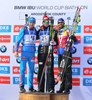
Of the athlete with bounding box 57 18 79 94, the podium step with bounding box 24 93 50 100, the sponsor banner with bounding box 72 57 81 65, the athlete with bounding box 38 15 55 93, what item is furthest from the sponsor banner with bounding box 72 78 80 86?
the podium step with bounding box 24 93 50 100

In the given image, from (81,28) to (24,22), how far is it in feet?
4.11

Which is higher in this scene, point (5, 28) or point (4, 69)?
point (5, 28)

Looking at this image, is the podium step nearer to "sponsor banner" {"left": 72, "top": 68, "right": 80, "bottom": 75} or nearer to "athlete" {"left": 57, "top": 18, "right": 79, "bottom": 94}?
"athlete" {"left": 57, "top": 18, "right": 79, "bottom": 94}

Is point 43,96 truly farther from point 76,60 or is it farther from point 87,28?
point 87,28

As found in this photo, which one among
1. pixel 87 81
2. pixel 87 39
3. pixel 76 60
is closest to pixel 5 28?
pixel 76 60

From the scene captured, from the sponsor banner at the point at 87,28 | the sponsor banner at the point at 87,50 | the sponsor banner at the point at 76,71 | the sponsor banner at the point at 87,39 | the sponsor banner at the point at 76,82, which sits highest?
the sponsor banner at the point at 87,28

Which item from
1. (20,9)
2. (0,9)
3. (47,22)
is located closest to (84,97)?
(47,22)

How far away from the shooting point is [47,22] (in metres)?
3.35

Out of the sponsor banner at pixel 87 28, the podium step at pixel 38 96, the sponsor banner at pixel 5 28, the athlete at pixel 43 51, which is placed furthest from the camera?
the sponsor banner at pixel 5 28

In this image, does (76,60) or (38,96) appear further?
(76,60)

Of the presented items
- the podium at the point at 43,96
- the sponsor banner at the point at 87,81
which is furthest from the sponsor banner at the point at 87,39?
the podium at the point at 43,96

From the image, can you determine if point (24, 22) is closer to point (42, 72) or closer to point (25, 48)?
point (25, 48)

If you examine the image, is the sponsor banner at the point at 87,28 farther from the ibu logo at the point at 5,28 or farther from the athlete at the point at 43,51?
the ibu logo at the point at 5,28

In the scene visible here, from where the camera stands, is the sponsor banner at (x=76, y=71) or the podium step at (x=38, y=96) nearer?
the podium step at (x=38, y=96)
